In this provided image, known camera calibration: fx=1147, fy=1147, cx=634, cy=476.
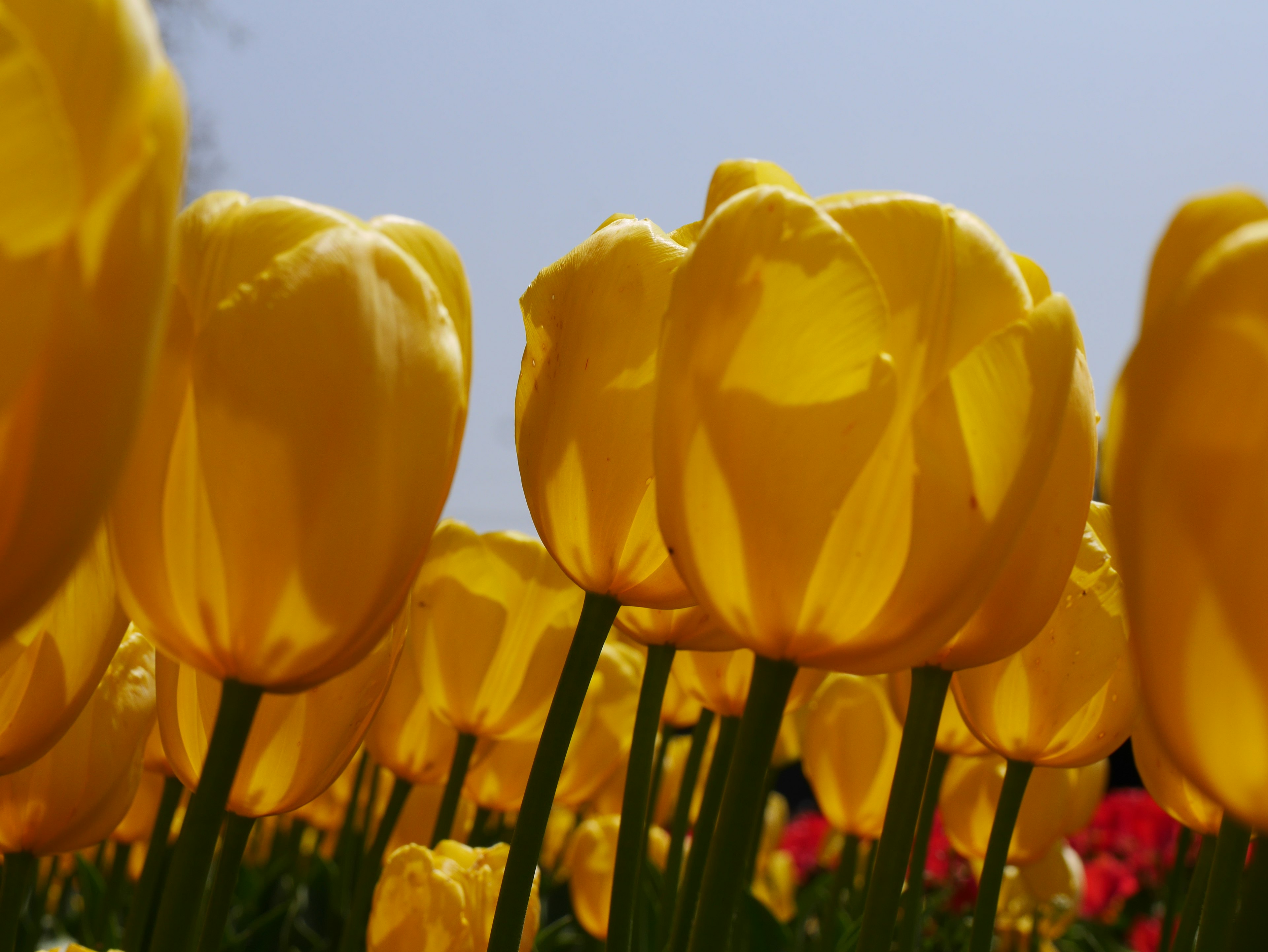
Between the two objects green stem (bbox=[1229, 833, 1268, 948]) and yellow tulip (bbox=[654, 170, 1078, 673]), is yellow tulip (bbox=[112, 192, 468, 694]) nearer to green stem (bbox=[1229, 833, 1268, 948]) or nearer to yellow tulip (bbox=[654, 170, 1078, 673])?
yellow tulip (bbox=[654, 170, 1078, 673])

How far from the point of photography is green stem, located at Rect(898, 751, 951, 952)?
0.58 metres

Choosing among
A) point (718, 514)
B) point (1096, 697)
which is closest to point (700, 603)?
point (718, 514)

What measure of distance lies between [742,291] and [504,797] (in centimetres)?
61

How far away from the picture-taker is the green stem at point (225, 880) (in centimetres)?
43

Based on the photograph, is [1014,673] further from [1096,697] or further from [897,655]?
[897,655]

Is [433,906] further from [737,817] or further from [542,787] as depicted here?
[737,817]

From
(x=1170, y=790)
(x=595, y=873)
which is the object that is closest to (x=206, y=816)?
(x=1170, y=790)

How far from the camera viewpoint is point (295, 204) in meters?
0.32

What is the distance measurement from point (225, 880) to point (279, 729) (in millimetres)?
67

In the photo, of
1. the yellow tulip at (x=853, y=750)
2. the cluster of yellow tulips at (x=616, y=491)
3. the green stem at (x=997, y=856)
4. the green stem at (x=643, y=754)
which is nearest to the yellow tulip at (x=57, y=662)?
the cluster of yellow tulips at (x=616, y=491)

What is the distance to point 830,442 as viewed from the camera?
1.00ft

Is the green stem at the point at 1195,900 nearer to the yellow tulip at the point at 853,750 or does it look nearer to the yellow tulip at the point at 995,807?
the yellow tulip at the point at 995,807

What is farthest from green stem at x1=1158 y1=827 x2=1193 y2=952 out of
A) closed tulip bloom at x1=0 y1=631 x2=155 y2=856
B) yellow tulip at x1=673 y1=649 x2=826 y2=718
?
closed tulip bloom at x1=0 y1=631 x2=155 y2=856

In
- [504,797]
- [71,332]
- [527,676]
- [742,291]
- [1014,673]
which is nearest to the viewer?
[71,332]
